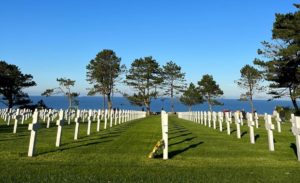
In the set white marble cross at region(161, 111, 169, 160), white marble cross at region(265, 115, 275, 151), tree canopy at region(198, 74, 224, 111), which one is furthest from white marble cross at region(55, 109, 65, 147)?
tree canopy at region(198, 74, 224, 111)

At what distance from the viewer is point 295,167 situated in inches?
340

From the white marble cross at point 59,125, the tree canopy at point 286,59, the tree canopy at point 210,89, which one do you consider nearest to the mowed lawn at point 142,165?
the white marble cross at point 59,125

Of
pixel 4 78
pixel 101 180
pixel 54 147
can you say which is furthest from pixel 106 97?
pixel 101 180

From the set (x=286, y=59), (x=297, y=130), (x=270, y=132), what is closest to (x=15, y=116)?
(x=270, y=132)

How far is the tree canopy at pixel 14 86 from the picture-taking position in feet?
200

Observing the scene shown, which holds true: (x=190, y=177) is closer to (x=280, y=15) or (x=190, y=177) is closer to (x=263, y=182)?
(x=263, y=182)

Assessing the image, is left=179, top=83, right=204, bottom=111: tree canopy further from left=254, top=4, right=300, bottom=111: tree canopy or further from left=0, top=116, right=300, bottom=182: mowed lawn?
left=0, top=116, right=300, bottom=182: mowed lawn

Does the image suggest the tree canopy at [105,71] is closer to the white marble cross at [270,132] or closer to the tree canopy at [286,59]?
the tree canopy at [286,59]

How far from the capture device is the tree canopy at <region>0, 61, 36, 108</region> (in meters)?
61.0

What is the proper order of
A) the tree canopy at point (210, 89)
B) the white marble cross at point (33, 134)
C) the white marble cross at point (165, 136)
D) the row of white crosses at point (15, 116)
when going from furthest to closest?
the tree canopy at point (210, 89) → the row of white crosses at point (15, 116) → the white marble cross at point (165, 136) → the white marble cross at point (33, 134)

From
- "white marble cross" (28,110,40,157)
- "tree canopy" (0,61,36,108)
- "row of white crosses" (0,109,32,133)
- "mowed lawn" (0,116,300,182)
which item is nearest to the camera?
"mowed lawn" (0,116,300,182)

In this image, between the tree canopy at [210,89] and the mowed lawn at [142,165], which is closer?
the mowed lawn at [142,165]

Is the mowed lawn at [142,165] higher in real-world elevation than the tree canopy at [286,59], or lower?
lower

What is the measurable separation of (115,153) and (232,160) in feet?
11.6
